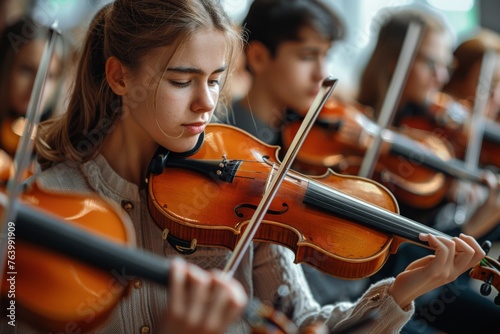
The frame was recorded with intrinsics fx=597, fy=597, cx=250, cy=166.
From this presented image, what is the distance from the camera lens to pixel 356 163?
1682 mm

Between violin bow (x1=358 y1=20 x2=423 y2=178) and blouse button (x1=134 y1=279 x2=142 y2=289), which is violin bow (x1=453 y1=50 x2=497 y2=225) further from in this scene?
blouse button (x1=134 y1=279 x2=142 y2=289)

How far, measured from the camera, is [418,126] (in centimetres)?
206

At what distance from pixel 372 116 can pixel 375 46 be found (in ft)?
1.13

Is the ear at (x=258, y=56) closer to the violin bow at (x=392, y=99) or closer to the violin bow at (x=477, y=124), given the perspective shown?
the violin bow at (x=392, y=99)

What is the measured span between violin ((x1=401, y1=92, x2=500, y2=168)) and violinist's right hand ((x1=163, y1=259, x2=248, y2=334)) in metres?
1.51

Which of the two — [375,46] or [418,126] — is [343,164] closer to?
[418,126]

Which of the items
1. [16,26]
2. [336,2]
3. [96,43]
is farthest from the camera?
[336,2]

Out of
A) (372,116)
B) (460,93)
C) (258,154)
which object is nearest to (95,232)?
(258,154)

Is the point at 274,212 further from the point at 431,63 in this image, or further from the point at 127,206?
the point at 431,63

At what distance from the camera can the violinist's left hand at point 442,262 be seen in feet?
2.96

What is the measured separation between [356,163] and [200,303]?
109 centimetres

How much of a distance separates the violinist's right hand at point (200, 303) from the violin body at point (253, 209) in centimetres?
23

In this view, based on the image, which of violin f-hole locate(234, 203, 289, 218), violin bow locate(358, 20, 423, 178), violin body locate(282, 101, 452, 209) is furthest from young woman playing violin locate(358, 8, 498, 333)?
violin f-hole locate(234, 203, 289, 218)

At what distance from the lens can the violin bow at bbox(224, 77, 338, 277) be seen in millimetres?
796
